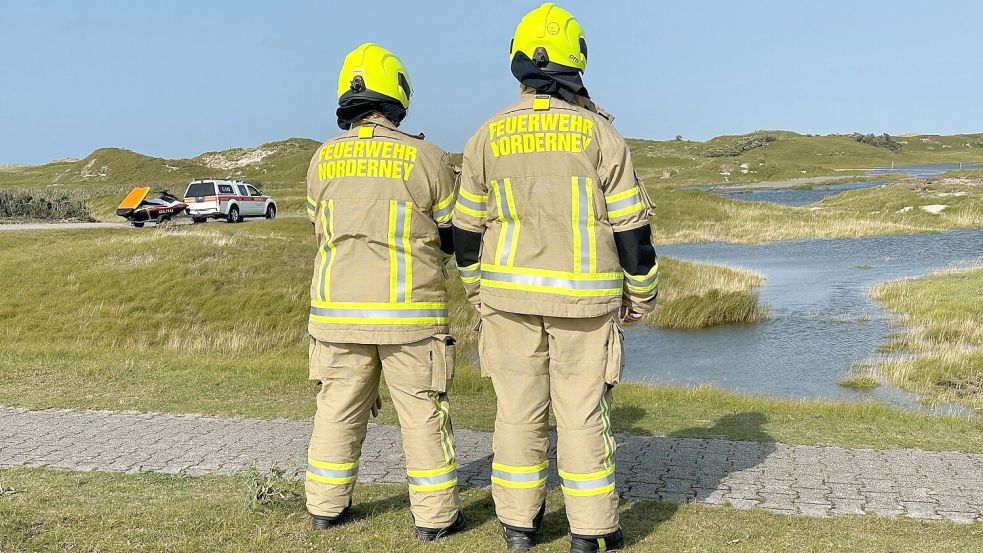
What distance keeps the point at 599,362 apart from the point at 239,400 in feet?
16.9

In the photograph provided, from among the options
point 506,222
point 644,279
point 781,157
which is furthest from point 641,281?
point 781,157

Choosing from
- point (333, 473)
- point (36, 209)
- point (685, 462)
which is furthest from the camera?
point (36, 209)

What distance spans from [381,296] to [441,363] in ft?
1.59

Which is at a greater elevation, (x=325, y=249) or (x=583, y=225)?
(x=583, y=225)

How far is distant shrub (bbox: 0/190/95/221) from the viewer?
111ft

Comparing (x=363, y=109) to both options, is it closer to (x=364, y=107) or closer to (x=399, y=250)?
(x=364, y=107)

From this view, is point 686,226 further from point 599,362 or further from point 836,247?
point 599,362

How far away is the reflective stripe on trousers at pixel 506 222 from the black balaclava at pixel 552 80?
520mm

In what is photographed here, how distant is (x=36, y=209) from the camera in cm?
3478

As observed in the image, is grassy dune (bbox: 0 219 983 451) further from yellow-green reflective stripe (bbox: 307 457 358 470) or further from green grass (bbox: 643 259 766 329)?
yellow-green reflective stripe (bbox: 307 457 358 470)

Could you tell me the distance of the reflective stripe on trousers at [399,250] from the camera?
4621 millimetres

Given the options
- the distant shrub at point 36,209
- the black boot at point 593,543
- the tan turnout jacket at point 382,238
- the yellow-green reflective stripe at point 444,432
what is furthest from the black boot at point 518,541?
the distant shrub at point 36,209

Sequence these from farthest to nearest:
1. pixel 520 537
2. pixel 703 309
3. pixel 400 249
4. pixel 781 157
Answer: pixel 781 157, pixel 703 309, pixel 400 249, pixel 520 537

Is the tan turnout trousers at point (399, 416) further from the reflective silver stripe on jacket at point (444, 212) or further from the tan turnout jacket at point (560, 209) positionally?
the reflective silver stripe on jacket at point (444, 212)
